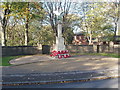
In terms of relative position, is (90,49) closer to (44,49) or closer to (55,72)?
(44,49)

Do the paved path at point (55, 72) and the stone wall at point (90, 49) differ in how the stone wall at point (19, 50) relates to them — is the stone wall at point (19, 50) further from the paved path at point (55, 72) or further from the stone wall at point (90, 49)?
the paved path at point (55, 72)

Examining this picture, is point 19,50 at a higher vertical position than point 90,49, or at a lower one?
higher

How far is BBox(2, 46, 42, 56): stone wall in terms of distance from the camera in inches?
670

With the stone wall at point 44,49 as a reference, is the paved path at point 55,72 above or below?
below

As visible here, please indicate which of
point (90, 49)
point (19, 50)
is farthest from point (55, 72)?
point (90, 49)

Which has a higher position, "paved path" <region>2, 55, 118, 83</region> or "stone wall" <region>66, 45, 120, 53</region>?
"stone wall" <region>66, 45, 120, 53</region>

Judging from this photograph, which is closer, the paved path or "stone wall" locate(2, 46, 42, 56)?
the paved path

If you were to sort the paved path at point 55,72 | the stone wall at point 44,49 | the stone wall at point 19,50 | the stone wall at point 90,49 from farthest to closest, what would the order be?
the stone wall at point 90,49 → the stone wall at point 44,49 → the stone wall at point 19,50 → the paved path at point 55,72

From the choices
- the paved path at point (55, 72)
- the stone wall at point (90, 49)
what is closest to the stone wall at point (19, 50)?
the stone wall at point (90, 49)

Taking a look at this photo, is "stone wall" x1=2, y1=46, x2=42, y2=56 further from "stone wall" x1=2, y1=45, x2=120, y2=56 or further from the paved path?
the paved path

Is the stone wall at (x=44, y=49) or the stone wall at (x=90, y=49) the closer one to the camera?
the stone wall at (x=44, y=49)

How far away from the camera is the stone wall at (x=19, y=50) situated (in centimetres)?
1702

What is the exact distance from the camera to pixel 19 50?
1795cm

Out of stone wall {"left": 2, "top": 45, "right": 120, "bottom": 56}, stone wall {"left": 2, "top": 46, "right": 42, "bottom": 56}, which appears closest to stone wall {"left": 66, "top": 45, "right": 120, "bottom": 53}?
stone wall {"left": 2, "top": 45, "right": 120, "bottom": 56}
